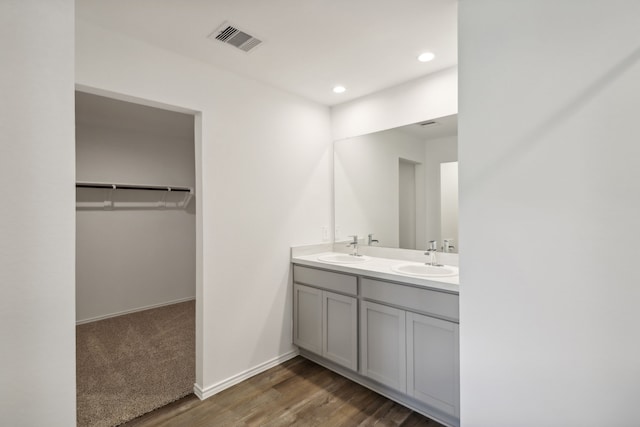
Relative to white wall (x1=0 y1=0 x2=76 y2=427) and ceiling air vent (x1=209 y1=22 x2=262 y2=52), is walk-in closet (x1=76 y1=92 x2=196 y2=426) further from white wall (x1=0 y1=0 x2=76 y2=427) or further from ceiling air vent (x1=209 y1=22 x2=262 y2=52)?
white wall (x1=0 y1=0 x2=76 y2=427)

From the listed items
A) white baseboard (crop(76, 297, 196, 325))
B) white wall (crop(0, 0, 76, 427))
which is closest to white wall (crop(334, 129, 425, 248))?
white wall (crop(0, 0, 76, 427))

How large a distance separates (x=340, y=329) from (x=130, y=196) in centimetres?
333

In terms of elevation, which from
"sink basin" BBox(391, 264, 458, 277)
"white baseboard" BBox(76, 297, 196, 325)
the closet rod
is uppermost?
the closet rod

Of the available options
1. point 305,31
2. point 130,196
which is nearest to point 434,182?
point 305,31

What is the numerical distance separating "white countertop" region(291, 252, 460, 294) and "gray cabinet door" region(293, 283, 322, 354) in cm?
25

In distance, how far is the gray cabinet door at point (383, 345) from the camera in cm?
213

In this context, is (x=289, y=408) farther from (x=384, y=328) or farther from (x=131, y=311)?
(x=131, y=311)

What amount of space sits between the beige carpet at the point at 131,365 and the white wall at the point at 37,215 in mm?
1365

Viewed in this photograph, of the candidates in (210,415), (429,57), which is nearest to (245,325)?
(210,415)

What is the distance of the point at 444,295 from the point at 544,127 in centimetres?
107

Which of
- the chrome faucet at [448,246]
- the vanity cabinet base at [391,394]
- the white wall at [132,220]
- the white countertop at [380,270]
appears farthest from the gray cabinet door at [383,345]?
the white wall at [132,220]

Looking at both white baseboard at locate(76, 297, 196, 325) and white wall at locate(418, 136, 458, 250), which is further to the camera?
white baseboard at locate(76, 297, 196, 325)

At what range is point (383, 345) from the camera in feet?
7.38

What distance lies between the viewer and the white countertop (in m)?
1.92
